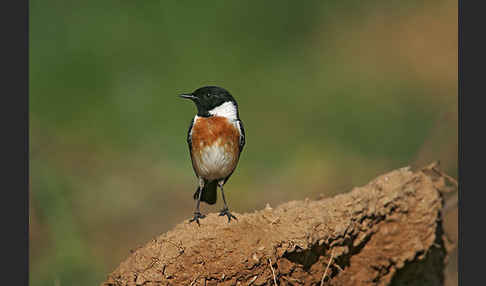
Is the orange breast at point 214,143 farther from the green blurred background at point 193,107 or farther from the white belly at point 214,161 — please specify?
the green blurred background at point 193,107

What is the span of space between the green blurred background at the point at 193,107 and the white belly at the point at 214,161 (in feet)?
9.09

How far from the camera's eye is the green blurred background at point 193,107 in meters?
9.71

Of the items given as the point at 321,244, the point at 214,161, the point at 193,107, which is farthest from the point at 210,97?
the point at 193,107

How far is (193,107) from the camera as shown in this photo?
12188 millimetres

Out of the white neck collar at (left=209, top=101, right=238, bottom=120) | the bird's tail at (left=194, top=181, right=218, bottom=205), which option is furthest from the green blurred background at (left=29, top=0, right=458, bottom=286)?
the white neck collar at (left=209, top=101, right=238, bottom=120)

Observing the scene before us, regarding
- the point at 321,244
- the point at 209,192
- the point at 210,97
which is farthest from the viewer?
the point at 209,192

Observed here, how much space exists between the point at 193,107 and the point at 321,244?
700 cm

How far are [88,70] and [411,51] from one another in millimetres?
6645

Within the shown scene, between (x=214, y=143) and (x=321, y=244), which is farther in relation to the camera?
(x=214, y=143)

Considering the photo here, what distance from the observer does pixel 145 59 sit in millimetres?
12938

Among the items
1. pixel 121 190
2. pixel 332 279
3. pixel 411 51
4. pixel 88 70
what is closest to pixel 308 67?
pixel 411 51

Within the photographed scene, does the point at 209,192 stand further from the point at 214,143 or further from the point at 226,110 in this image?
the point at 226,110

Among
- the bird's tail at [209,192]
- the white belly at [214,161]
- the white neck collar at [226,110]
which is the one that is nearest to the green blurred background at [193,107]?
the bird's tail at [209,192]

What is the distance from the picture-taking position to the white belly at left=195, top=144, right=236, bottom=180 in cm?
589
